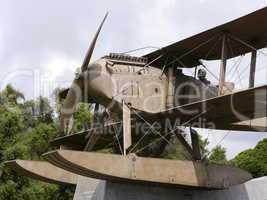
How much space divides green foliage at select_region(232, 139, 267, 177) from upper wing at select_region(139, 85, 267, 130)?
2356 cm

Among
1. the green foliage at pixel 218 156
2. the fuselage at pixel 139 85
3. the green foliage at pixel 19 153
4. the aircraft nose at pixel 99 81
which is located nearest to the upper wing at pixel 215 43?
the fuselage at pixel 139 85

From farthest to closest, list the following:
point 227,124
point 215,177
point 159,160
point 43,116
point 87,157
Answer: point 43,116
point 227,124
point 215,177
point 159,160
point 87,157

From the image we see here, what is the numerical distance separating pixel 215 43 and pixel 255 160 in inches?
1042

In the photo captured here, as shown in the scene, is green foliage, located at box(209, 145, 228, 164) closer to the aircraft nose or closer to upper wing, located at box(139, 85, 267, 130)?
upper wing, located at box(139, 85, 267, 130)

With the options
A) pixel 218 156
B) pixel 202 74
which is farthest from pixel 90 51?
pixel 218 156

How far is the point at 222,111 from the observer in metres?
13.5

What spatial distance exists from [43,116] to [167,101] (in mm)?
24396

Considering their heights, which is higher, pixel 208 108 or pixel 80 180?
pixel 208 108

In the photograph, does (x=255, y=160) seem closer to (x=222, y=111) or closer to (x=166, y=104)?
(x=166, y=104)

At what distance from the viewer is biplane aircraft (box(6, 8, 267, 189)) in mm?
12508

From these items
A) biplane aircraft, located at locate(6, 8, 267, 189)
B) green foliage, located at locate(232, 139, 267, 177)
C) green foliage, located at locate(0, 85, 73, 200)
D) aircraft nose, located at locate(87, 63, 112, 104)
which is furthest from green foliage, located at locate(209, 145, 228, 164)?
aircraft nose, located at locate(87, 63, 112, 104)

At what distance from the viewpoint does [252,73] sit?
516 inches

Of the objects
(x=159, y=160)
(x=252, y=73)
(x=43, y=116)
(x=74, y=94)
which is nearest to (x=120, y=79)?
(x=74, y=94)

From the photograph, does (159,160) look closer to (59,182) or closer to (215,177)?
(215,177)
